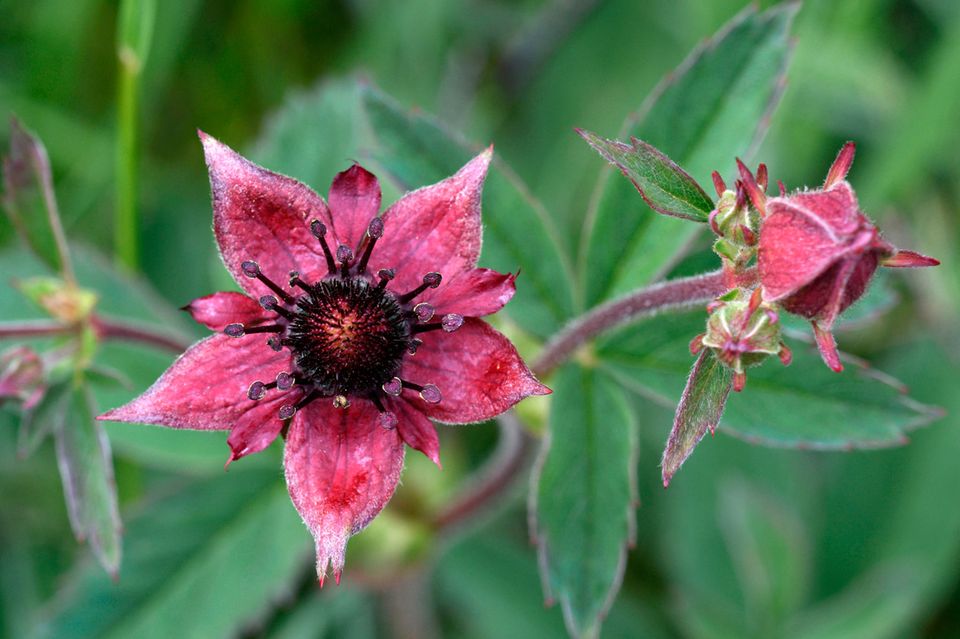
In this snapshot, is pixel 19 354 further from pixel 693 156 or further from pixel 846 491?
pixel 846 491

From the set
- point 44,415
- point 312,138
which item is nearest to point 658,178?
point 44,415

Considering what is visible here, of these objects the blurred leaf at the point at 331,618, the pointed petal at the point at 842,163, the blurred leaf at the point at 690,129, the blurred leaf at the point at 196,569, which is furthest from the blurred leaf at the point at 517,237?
the blurred leaf at the point at 331,618

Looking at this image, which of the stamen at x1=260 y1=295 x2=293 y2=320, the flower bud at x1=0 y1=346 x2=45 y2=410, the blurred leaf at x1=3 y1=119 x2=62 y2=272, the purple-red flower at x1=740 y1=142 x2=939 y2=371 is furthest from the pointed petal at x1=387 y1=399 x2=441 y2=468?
the blurred leaf at x1=3 y1=119 x2=62 y2=272

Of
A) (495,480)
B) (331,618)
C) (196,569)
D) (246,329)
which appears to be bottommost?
(331,618)

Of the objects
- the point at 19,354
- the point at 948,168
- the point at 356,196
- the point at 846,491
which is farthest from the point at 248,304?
the point at 948,168

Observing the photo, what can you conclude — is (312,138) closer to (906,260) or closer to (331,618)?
(331,618)

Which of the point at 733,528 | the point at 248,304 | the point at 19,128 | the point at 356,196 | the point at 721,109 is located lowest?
the point at 733,528
